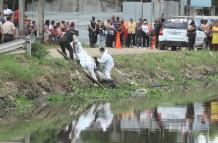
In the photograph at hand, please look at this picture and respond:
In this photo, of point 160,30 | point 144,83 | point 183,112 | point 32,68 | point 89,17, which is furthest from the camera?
point 89,17

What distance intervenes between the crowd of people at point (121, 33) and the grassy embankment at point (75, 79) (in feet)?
19.5

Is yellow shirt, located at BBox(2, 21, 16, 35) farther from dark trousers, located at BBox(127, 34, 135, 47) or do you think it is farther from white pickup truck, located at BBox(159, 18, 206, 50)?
dark trousers, located at BBox(127, 34, 135, 47)

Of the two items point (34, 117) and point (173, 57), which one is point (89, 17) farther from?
point (34, 117)

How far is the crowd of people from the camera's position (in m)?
39.2

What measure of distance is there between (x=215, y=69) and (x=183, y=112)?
1616 centimetres

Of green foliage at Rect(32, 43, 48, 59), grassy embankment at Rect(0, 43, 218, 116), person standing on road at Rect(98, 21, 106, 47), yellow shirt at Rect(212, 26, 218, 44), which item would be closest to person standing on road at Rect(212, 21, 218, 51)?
yellow shirt at Rect(212, 26, 218, 44)

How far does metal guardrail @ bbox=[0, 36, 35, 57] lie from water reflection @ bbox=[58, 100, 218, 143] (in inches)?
195

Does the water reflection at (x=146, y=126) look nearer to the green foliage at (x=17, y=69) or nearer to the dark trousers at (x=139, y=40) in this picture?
the green foliage at (x=17, y=69)

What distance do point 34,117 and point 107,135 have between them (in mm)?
3530

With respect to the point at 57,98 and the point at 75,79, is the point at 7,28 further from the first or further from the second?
the point at 57,98

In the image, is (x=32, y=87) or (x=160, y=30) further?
(x=160, y=30)

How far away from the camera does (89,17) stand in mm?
47719

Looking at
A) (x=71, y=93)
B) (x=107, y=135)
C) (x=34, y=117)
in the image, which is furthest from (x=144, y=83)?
(x=107, y=135)

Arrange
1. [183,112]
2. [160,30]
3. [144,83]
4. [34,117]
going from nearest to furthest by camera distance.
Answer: [34,117], [183,112], [144,83], [160,30]
